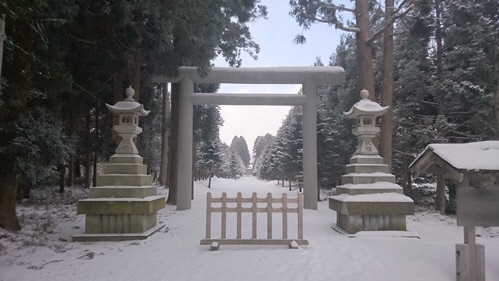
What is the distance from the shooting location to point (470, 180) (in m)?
5.12

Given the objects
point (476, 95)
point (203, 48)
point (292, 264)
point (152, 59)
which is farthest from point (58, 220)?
point (476, 95)

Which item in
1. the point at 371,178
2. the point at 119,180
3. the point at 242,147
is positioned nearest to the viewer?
the point at 119,180

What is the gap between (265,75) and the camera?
47.9ft

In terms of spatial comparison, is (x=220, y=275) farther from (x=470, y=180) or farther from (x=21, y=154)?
(x=21, y=154)

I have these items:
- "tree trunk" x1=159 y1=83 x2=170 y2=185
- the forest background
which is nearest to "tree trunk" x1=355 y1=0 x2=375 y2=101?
the forest background

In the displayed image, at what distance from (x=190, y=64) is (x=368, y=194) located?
32.7ft

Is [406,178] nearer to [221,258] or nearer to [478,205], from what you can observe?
[478,205]

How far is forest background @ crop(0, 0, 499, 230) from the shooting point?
7.39 m

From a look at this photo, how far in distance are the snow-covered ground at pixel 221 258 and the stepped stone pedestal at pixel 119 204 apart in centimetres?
36

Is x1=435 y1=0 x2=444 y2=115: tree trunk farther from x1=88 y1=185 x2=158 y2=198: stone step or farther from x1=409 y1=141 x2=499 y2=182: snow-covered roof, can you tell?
x1=88 y1=185 x2=158 y2=198: stone step

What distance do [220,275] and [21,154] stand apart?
5077 mm

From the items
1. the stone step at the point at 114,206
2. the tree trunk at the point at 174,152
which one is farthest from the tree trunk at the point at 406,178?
the stone step at the point at 114,206

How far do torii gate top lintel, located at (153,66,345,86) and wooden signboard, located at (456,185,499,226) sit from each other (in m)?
10.5

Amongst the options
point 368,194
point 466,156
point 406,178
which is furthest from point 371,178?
point 406,178
